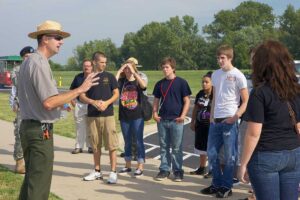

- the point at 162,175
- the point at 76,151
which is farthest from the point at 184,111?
the point at 76,151

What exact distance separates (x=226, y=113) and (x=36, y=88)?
2.82 meters

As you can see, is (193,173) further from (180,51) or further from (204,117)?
(180,51)

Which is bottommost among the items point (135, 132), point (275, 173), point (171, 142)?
point (171, 142)

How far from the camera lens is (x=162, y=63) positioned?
7367 mm

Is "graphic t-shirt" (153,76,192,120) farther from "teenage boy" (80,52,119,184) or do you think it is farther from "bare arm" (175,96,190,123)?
"teenage boy" (80,52,119,184)

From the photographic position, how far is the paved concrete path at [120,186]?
638cm

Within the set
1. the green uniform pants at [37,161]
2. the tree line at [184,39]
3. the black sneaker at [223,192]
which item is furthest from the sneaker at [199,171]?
the tree line at [184,39]

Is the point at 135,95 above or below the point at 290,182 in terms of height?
above

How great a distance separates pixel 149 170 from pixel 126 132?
0.89 m

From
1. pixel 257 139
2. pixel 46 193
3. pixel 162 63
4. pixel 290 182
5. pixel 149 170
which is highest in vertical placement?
pixel 162 63

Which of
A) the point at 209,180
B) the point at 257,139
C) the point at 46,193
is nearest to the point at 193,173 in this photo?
the point at 209,180

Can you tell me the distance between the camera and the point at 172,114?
7.18 m

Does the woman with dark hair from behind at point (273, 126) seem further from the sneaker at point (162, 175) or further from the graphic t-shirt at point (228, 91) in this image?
the sneaker at point (162, 175)

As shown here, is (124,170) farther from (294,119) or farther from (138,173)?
(294,119)
